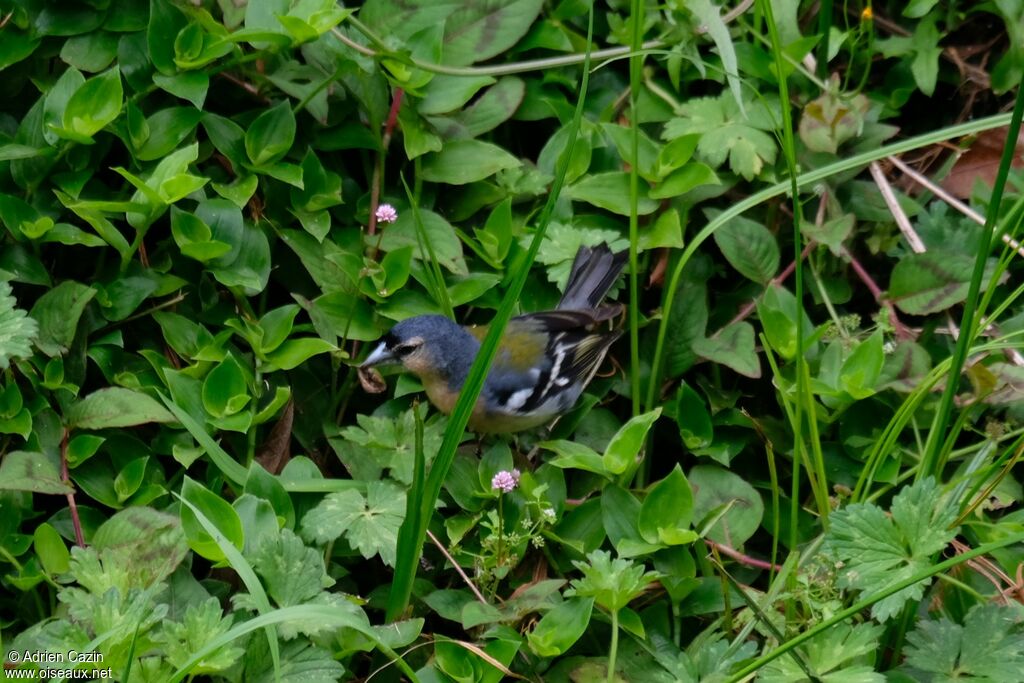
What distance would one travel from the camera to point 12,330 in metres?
3.20

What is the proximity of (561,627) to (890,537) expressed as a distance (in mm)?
899

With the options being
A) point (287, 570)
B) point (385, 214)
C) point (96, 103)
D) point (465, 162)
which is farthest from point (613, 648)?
point (96, 103)

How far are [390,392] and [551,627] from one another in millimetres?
1232

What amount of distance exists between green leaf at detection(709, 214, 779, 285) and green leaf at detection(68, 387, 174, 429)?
2.00 m

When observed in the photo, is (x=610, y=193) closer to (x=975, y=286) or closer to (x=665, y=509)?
(x=665, y=509)

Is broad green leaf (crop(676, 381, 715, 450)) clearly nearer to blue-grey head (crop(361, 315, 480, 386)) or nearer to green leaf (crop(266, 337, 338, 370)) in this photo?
blue-grey head (crop(361, 315, 480, 386))

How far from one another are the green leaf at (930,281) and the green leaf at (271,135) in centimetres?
219

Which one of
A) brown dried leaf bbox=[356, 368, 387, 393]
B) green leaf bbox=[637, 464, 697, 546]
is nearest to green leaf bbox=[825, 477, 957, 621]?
green leaf bbox=[637, 464, 697, 546]

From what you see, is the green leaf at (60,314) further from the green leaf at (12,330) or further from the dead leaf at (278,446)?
the dead leaf at (278,446)

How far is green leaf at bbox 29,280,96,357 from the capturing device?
3680mm

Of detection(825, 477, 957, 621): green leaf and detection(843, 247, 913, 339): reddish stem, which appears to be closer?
detection(825, 477, 957, 621): green leaf

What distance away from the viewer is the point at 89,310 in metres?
3.82

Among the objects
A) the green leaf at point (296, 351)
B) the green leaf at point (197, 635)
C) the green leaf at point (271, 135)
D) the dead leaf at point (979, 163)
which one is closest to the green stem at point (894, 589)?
the green leaf at point (197, 635)

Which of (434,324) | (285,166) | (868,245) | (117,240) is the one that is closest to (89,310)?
(117,240)
